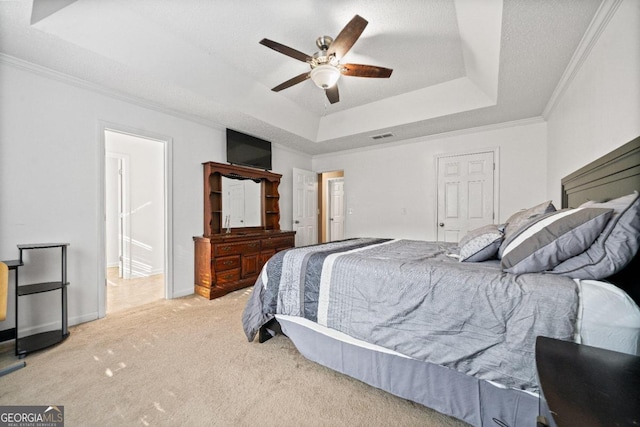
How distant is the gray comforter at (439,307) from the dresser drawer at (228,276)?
176 centimetres

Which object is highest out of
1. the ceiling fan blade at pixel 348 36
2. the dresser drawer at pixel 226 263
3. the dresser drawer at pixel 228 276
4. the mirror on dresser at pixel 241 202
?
the ceiling fan blade at pixel 348 36

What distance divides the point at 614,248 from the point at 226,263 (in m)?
3.61

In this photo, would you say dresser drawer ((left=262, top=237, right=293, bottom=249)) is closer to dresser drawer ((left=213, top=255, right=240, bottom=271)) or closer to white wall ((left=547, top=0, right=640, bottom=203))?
dresser drawer ((left=213, top=255, right=240, bottom=271))

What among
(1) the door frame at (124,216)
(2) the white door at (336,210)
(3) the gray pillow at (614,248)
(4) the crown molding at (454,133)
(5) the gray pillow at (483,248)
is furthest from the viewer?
(2) the white door at (336,210)

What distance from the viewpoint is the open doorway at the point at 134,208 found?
4488 mm

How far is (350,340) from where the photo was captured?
5.57ft

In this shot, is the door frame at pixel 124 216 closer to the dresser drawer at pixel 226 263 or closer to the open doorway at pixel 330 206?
the dresser drawer at pixel 226 263

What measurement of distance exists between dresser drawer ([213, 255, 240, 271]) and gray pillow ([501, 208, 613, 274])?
125 inches

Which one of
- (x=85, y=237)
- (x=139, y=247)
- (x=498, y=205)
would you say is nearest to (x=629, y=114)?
(x=498, y=205)

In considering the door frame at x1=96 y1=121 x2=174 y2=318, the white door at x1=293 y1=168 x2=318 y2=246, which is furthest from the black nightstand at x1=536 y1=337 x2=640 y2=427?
the white door at x1=293 y1=168 x2=318 y2=246

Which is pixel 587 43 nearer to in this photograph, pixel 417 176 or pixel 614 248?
pixel 614 248

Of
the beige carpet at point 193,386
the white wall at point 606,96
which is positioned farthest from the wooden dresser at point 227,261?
the white wall at point 606,96

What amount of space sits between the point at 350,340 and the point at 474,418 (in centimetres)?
74

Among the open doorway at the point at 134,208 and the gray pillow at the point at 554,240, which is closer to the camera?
the gray pillow at the point at 554,240
